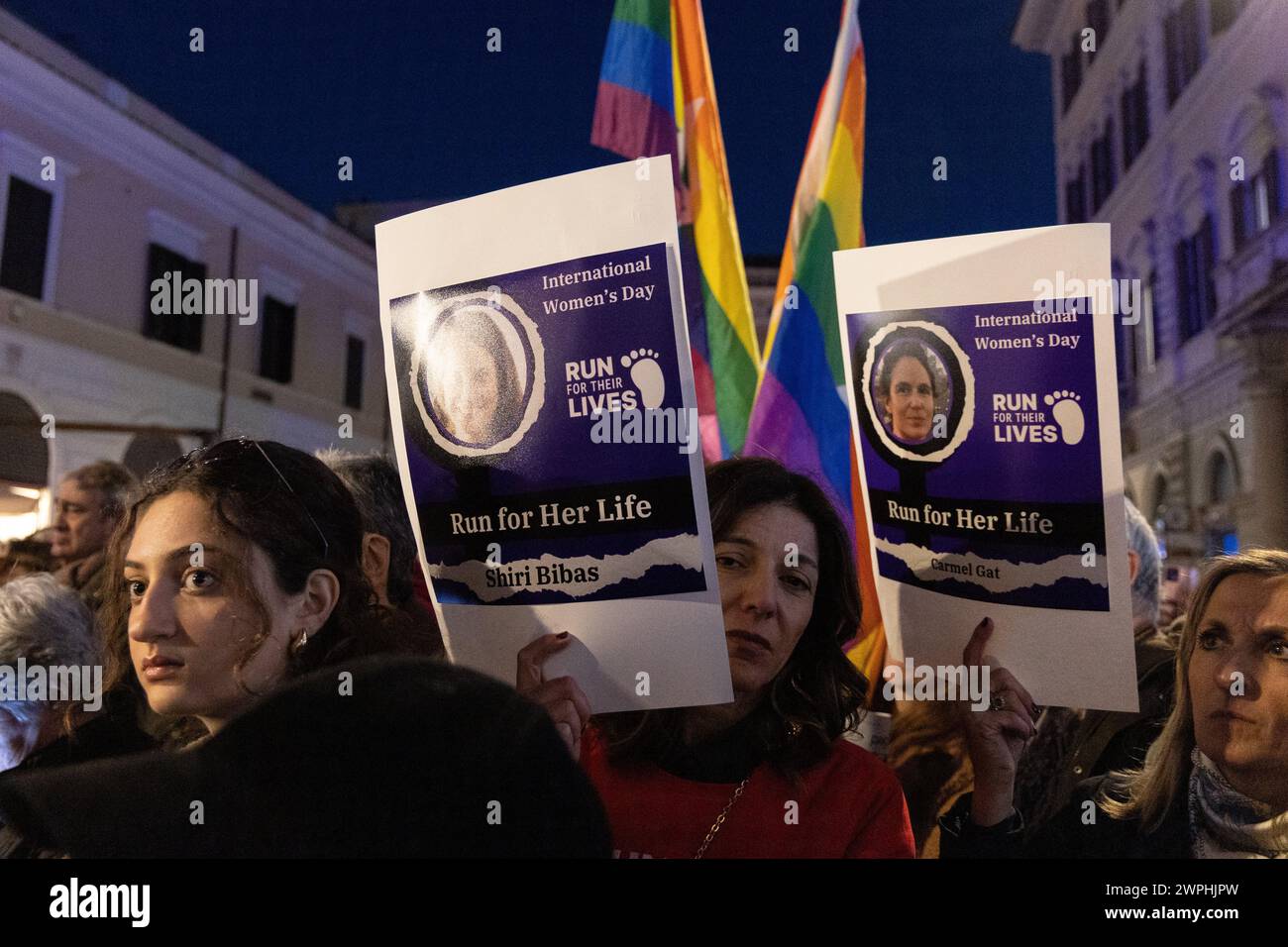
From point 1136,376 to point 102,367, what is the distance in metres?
2.53

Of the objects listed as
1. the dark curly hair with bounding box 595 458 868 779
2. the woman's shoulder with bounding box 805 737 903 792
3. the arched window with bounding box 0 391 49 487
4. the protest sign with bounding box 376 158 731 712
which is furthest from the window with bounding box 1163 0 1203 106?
the arched window with bounding box 0 391 49 487

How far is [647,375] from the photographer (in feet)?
4.98

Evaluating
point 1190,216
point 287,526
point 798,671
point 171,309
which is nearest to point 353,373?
point 171,309

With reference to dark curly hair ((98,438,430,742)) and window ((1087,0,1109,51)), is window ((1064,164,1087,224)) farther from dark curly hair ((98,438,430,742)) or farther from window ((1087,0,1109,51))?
dark curly hair ((98,438,430,742))

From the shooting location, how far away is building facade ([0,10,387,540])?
2.43m

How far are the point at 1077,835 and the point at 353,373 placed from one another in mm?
1698

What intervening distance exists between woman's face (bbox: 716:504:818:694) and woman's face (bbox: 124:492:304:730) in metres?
0.61

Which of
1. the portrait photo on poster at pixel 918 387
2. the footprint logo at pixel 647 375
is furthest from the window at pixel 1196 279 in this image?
the footprint logo at pixel 647 375

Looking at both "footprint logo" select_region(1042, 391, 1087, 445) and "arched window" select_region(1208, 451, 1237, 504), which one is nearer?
"footprint logo" select_region(1042, 391, 1087, 445)

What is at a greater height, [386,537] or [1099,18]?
[1099,18]

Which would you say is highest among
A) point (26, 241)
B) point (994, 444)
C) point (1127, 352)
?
point (26, 241)

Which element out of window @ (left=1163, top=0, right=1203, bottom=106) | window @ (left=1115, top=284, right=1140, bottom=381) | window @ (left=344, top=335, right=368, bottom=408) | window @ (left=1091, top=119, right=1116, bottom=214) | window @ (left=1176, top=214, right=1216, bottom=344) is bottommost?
window @ (left=344, top=335, right=368, bottom=408)

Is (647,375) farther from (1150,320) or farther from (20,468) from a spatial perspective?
(1150,320)
